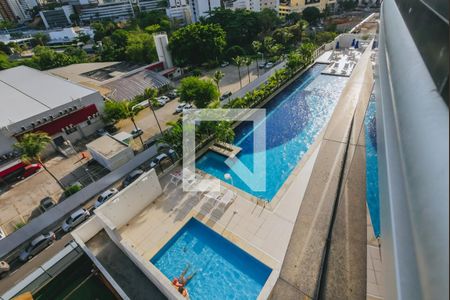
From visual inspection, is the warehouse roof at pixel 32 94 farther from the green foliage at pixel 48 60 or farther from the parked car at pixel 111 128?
the green foliage at pixel 48 60

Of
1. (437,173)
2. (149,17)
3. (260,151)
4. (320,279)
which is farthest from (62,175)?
(149,17)

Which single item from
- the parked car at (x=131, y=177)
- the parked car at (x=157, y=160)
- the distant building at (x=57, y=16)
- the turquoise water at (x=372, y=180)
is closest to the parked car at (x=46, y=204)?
the parked car at (x=131, y=177)

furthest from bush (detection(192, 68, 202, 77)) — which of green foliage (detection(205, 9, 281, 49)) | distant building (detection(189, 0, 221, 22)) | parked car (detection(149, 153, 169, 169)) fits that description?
distant building (detection(189, 0, 221, 22))

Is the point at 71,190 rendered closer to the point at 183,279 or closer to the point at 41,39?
the point at 183,279

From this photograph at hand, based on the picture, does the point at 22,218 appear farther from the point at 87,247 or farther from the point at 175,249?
the point at 175,249

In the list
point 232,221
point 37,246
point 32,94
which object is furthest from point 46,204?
point 32,94
